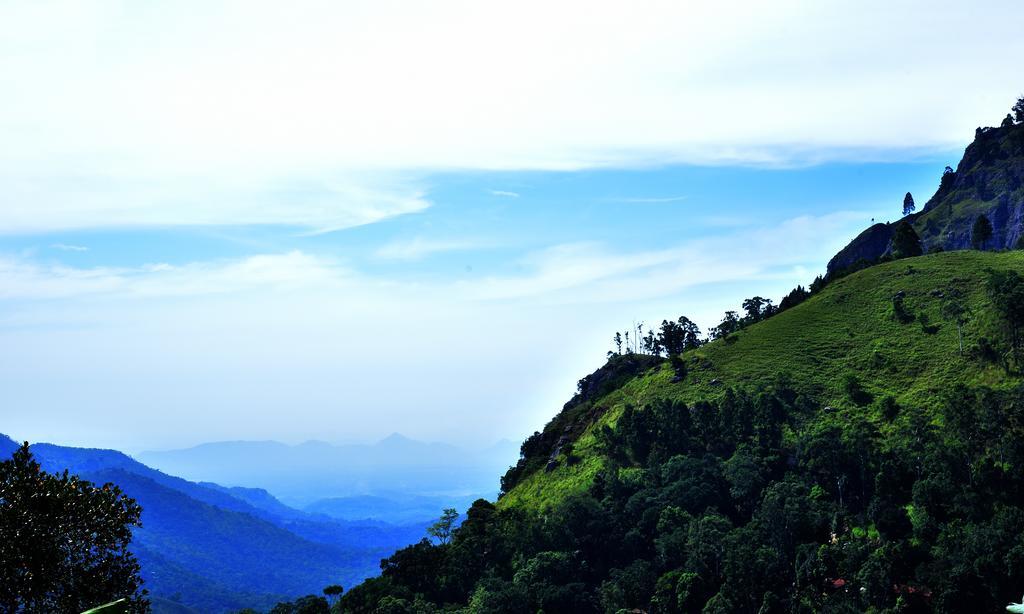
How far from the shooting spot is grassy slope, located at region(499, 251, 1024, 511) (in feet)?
452

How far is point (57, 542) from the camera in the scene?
34.3 meters

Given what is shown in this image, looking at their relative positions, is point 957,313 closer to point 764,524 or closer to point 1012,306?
point 1012,306

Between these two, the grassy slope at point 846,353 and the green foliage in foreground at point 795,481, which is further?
the grassy slope at point 846,353

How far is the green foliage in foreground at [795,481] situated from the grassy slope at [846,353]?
0.49 meters

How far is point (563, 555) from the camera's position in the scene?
12338cm

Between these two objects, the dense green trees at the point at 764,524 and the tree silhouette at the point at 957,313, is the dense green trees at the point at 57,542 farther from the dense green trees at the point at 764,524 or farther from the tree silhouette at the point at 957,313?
the tree silhouette at the point at 957,313

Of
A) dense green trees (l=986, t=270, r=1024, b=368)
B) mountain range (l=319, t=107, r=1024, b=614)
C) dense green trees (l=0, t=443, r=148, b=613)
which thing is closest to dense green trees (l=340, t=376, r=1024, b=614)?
mountain range (l=319, t=107, r=1024, b=614)

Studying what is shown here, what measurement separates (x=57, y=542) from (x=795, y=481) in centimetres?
10705

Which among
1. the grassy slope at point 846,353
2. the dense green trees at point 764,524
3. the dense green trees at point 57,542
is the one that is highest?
the grassy slope at point 846,353

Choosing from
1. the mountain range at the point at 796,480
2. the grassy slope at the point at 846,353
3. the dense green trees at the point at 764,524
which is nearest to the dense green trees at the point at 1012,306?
the mountain range at the point at 796,480

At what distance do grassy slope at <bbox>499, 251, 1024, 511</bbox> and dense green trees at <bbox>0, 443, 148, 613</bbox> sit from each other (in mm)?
118495

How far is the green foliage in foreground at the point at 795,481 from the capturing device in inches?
3824

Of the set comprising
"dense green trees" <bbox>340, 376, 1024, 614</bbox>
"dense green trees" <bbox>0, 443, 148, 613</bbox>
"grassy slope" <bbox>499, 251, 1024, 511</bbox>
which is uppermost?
"grassy slope" <bbox>499, 251, 1024, 511</bbox>

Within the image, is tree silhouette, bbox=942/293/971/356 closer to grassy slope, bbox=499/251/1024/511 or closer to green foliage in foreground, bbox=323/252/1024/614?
green foliage in foreground, bbox=323/252/1024/614
